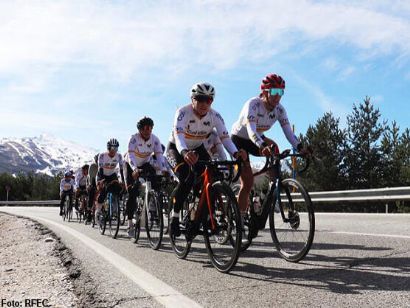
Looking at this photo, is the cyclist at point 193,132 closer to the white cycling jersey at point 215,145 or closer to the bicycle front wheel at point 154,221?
the white cycling jersey at point 215,145

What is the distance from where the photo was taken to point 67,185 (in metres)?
20.1

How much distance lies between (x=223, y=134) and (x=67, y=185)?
50.2 ft

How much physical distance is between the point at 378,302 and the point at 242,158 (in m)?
2.46

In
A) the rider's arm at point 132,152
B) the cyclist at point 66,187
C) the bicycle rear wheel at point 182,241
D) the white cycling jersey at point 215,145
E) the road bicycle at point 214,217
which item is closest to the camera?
the road bicycle at point 214,217

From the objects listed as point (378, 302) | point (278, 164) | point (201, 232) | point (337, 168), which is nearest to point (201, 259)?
point (201, 232)

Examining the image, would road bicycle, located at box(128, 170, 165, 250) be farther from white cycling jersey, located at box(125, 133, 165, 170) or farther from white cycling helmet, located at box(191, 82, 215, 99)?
white cycling helmet, located at box(191, 82, 215, 99)

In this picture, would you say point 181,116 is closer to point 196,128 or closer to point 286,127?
point 196,128

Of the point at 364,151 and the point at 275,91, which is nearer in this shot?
the point at 275,91

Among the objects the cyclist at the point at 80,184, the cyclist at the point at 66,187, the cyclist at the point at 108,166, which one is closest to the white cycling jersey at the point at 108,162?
the cyclist at the point at 108,166

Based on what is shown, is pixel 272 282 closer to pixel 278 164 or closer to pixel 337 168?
pixel 278 164

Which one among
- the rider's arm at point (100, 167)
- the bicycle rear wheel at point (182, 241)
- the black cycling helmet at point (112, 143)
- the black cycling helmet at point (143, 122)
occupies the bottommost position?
the bicycle rear wheel at point (182, 241)

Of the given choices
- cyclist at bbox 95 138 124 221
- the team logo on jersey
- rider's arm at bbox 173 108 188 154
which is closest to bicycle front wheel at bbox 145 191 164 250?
rider's arm at bbox 173 108 188 154

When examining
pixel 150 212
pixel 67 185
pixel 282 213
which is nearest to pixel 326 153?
pixel 67 185

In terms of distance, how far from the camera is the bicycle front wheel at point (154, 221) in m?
7.24
